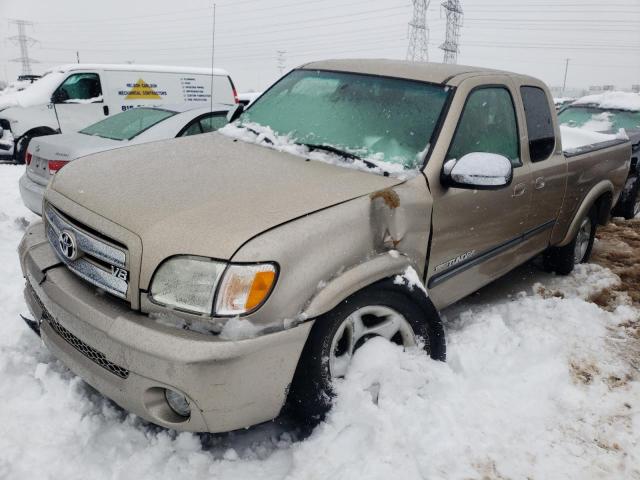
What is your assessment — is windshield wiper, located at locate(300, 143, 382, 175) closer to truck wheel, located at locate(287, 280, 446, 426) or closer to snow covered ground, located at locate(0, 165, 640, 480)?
truck wheel, located at locate(287, 280, 446, 426)

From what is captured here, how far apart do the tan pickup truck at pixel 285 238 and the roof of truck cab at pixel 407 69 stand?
2cm

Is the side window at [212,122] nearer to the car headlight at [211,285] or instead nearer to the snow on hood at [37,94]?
the car headlight at [211,285]

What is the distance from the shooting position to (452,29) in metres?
44.4

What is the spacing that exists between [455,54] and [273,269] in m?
47.5

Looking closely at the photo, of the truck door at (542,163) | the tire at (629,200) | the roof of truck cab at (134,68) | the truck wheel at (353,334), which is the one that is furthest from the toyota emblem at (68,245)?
the roof of truck cab at (134,68)

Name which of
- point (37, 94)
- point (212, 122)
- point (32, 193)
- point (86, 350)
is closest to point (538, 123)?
point (86, 350)

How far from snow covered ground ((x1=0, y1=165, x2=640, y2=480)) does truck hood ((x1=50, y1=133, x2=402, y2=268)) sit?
2.57ft

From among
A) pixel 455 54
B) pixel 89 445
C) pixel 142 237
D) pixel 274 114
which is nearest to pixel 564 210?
pixel 274 114

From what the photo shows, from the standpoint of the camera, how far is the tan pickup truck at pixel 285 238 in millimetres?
1908

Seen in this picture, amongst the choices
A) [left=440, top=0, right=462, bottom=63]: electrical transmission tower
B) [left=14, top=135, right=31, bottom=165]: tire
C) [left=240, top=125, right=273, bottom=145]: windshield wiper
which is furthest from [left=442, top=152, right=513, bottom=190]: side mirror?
[left=440, top=0, right=462, bottom=63]: electrical transmission tower

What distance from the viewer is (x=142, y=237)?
197 centimetres

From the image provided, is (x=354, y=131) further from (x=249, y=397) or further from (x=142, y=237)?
(x=249, y=397)

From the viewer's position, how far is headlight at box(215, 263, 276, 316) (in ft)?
6.17

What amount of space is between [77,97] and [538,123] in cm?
877
